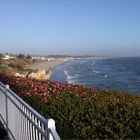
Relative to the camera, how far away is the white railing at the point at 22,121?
13.1 feet

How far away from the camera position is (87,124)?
22.5ft

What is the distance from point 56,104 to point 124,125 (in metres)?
1.40

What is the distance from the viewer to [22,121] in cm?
582

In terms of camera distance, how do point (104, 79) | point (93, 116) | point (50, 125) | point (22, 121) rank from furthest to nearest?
point (104, 79)
point (93, 116)
point (22, 121)
point (50, 125)

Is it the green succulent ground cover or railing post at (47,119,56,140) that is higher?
railing post at (47,119,56,140)

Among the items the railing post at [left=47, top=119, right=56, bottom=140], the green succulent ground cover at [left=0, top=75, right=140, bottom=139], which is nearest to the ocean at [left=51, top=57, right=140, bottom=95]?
the green succulent ground cover at [left=0, top=75, right=140, bottom=139]

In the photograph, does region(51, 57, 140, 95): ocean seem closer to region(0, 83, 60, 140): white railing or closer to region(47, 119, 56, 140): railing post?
region(0, 83, 60, 140): white railing

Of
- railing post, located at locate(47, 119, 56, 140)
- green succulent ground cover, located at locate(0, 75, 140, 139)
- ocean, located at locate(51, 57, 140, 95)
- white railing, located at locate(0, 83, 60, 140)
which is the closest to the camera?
railing post, located at locate(47, 119, 56, 140)

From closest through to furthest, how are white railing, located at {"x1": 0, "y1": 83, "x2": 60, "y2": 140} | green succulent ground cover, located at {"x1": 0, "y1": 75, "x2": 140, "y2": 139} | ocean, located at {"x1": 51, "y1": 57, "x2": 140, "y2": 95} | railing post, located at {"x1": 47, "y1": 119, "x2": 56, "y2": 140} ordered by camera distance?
railing post, located at {"x1": 47, "y1": 119, "x2": 56, "y2": 140}, white railing, located at {"x1": 0, "y1": 83, "x2": 60, "y2": 140}, green succulent ground cover, located at {"x1": 0, "y1": 75, "x2": 140, "y2": 139}, ocean, located at {"x1": 51, "y1": 57, "x2": 140, "y2": 95}

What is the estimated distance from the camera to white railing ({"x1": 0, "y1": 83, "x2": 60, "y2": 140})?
3.99 metres

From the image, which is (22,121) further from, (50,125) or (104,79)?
(104,79)

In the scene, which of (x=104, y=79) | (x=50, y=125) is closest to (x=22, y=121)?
(x=50, y=125)

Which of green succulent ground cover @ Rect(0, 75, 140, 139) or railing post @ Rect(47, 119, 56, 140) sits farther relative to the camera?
green succulent ground cover @ Rect(0, 75, 140, 139)

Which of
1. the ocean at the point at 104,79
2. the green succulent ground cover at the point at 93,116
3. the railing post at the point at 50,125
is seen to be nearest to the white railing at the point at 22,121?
the railing post at the point at 50,125
